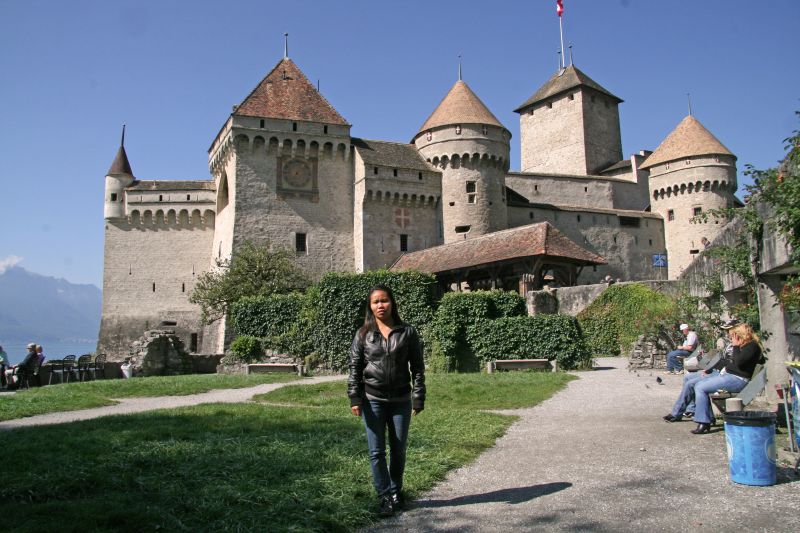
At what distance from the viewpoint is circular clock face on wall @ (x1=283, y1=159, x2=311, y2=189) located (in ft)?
119

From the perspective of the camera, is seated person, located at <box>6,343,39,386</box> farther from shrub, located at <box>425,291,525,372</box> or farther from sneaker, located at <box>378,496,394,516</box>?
A: sneaker, located at <box>378,496,394,516</box>

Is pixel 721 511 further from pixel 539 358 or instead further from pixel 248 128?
pixel 248 128

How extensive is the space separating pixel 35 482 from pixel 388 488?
2934 mm

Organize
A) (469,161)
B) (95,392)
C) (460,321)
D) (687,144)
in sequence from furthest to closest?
1. (687,144)
2. (469,161)
3. (460,321)
4. (95,392)

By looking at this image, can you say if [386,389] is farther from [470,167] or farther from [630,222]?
[630,222]

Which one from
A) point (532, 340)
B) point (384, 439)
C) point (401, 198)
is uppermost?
point (401, 198)

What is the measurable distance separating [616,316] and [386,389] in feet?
72.0

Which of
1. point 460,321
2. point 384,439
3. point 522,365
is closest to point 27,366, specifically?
point 460,321

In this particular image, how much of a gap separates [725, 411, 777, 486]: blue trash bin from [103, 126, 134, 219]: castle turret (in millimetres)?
38755

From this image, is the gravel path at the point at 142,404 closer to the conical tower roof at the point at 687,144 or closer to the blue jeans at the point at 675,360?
the blue jeans at the point at 675,360

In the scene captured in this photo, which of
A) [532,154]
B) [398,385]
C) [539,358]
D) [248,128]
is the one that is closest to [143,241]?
[248,128]

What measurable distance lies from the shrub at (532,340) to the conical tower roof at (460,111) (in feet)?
Result: 69.0

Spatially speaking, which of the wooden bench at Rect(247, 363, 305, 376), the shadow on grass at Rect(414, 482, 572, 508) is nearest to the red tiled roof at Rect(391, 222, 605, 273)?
the wooden bench at Rect(247, 363, 305, 376)

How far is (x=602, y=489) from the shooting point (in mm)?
5324
